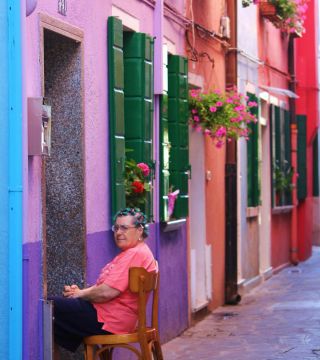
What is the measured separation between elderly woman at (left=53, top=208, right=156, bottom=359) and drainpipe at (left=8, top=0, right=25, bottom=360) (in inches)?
30.0

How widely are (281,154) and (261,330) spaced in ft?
28.6

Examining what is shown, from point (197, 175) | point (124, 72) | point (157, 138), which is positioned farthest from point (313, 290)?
point (124, 72)

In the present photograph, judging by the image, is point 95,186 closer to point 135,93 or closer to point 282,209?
point 135,93

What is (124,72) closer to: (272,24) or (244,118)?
(244,118)

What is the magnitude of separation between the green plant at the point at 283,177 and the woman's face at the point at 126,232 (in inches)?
496

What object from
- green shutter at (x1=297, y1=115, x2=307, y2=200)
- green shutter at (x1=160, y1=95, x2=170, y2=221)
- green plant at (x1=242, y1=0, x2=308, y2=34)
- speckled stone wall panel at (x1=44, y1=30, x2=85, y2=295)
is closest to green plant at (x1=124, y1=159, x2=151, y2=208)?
green shutter at (x1=160, y1=95, x2=170, y2=221)

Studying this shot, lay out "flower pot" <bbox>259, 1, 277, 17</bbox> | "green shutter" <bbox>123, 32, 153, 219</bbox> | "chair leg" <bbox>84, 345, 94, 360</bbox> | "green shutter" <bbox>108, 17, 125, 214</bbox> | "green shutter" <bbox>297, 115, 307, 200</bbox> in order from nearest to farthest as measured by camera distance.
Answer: "chair leg" <bbox>84, 345, 94, 360</bbox>
"green shutter" <bbox>108, 17, 125, 214</bbox>
"green shutter" <bbox>123, 32, 153, 219</bbox>
"flower pot" <bbox>259, 1, 277, 17</bbox>
"green shutter" <bbox>297, 115, 307, 200</bbox>

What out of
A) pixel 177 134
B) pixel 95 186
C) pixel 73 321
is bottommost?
pixel 73 321

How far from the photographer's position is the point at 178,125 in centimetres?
1238

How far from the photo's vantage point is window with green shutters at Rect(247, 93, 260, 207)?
58.7 ft

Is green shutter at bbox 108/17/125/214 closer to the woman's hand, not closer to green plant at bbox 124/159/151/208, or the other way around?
green plant at bbox 124/159/151/208

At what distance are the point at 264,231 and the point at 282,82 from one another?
11.0ft

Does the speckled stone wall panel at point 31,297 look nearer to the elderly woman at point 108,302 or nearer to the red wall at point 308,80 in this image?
the elderly woman at point 108,302

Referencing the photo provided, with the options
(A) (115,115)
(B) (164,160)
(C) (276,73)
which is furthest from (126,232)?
(C) (276,73)
